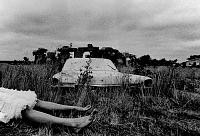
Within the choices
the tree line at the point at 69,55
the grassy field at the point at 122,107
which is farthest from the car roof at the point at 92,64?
the grassy field at the point at 122,107

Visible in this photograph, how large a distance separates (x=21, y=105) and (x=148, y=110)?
213 cm

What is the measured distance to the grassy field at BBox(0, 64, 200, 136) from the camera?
2973mm

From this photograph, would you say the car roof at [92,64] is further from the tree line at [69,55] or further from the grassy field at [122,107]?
the grassy field at [122,107]

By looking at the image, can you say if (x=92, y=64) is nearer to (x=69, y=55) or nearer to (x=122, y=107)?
(x=69, y=55)

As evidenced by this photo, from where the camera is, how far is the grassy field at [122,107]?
297cm

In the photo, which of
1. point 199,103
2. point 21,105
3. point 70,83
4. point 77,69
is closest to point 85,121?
point 21,105

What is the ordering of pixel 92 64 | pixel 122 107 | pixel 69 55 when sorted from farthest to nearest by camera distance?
pixel 69 55 → pixel 92 64 → pixel 122 107

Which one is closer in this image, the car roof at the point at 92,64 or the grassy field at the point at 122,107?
the grassy field at the point at 122,107

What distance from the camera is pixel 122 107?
4227mm

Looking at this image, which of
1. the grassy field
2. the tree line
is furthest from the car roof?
the grassy field

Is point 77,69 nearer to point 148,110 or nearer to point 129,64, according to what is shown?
point 129,64

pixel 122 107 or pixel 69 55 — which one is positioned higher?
pixel 69 55

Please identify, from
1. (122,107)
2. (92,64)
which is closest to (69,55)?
(92,64)

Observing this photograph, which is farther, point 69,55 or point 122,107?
point 69,55
